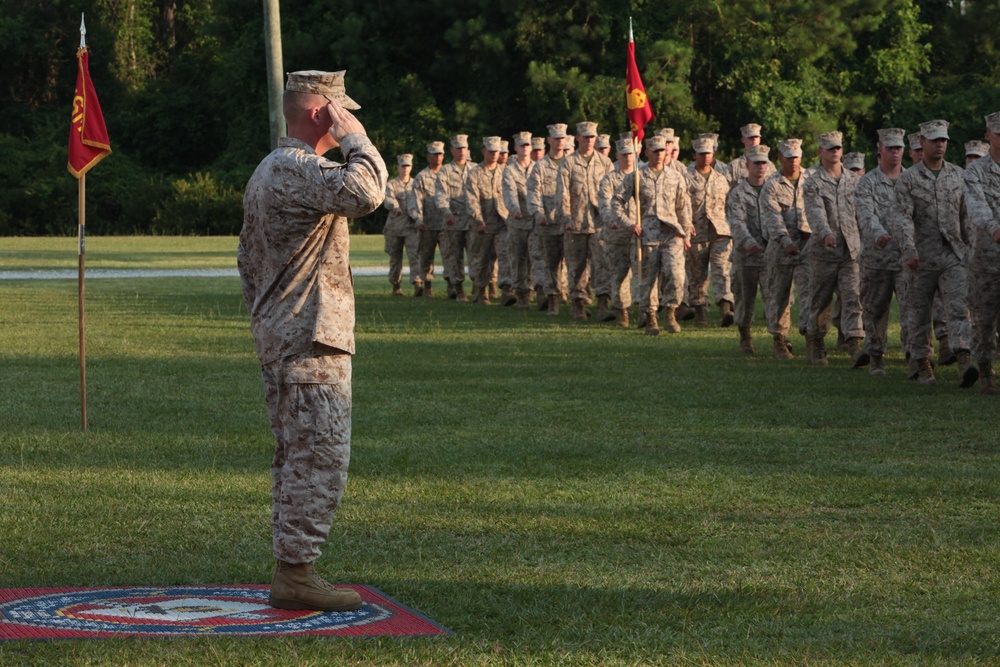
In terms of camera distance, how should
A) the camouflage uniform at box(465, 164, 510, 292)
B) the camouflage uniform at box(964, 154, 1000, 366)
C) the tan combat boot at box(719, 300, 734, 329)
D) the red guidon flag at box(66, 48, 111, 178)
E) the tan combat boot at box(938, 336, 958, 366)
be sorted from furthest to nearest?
the camouflage uniform at box(465, 164, 510, 292)
the tan combat boot at box(719, 300, 734, 329)
the tan combat boot at box(938, 336, 958, 366)
the camouflage uniform at box(964, 154, 1000, 366)
the red guidon flag at box(66, 48, 111, 178)

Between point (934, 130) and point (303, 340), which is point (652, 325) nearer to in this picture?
point (934, 130)

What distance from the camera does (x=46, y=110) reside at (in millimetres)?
69750

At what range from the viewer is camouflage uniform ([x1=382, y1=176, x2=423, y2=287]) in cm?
2997

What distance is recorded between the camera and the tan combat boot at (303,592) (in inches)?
273

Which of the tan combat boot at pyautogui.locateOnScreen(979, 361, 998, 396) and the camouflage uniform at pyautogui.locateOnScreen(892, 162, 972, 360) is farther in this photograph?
the camouflage uniform at pyautogui.locateOnScreen(892, 162, 972, 360)

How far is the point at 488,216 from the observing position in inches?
1099

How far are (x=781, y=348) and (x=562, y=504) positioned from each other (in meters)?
9.05

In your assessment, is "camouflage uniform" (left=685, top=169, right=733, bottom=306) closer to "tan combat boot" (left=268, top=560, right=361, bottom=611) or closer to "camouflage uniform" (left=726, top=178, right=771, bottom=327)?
"camouflage uniform" (left=726, top=178, right=771, bottom=327)

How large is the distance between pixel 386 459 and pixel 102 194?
53.9m

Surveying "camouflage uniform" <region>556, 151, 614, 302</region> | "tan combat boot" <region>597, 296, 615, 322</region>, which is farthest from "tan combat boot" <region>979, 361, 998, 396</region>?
"camouflage uniform" <region>556, 151, 614, 302</region>

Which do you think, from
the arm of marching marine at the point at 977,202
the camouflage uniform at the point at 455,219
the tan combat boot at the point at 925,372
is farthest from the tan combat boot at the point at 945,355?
the camouflage uniform at the point at 455,219

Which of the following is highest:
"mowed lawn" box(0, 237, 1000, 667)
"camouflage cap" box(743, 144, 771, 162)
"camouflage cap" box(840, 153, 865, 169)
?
"camouflage cap" box(743, 144, 771, 162)

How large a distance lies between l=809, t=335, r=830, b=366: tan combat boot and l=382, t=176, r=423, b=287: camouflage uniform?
13.1 m

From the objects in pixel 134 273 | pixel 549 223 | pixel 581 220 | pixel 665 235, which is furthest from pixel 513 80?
pixel 665 235
